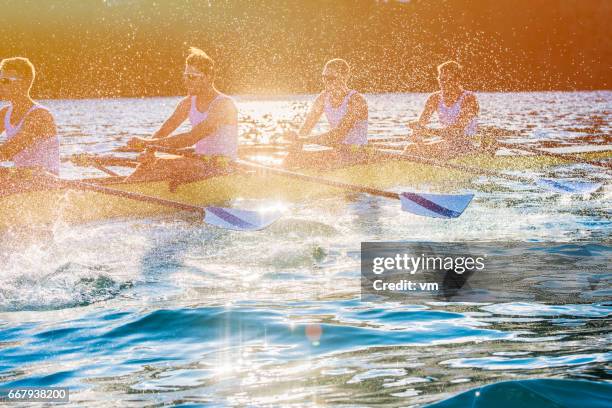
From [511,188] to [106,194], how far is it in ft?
25.8

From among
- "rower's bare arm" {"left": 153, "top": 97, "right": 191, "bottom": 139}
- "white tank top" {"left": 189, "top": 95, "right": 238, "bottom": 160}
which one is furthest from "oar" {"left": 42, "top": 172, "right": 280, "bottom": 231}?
"rower's bare arm" {"left": 153, "top": 97, "right": 191, "bottom": 139}

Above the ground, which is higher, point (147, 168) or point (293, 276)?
point (147, 168)

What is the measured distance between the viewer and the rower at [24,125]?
8656 millimetres

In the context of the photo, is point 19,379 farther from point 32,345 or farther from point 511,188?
point 511,188

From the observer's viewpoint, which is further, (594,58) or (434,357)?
(594,58)

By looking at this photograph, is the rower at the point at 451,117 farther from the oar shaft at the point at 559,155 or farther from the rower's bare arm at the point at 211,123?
the rower's bare arm at the point at 211,123

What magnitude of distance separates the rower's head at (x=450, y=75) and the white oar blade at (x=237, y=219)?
20.0 feet

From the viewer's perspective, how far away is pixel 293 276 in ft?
26.6

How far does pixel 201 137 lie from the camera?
1042 cm

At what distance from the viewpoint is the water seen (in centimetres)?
496

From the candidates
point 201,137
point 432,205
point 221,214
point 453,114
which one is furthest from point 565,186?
point 221,214

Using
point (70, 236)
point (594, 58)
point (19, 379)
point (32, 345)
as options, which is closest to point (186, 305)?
point (32, 345)

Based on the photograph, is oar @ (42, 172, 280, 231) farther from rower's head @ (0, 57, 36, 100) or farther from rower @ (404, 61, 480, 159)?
rower @ (404, 61, 480, 159)

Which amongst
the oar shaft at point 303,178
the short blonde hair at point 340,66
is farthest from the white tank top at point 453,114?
the oar shaft at point 303,178
